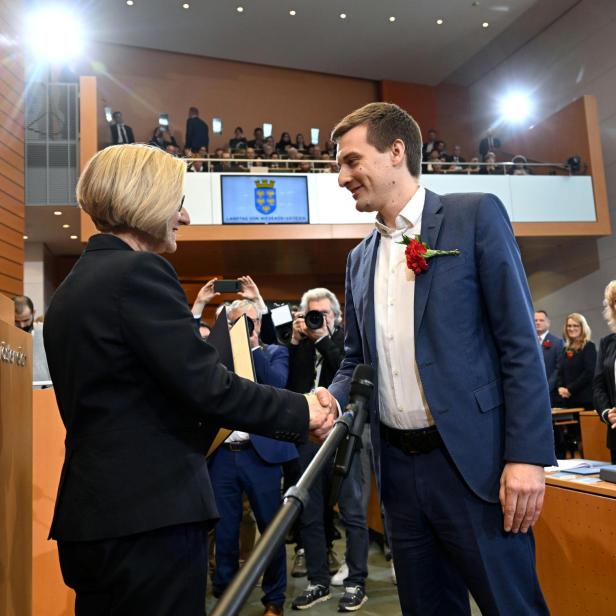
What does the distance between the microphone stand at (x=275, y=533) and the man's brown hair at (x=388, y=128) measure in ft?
2.93

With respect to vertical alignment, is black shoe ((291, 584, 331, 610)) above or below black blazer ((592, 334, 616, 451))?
below

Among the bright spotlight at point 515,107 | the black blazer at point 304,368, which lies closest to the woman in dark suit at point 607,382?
the black blazer at point 304,368

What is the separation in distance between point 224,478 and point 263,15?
1069 cm

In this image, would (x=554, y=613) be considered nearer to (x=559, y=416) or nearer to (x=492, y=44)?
(x=559, y=416)

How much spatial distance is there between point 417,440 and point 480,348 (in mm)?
261

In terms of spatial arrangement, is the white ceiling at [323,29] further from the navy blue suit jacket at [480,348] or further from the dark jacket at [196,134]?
the navy blue suit jacket at [480,348]

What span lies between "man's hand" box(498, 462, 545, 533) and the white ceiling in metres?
11.8

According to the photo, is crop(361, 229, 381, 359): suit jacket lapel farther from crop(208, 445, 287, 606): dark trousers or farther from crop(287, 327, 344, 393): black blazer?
crop(287, 327, 344, 393): black blazer

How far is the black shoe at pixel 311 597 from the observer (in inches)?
139

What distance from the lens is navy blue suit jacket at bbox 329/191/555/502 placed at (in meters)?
1.45

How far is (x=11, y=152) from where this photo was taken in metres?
6.60

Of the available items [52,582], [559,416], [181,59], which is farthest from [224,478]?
[181,59]

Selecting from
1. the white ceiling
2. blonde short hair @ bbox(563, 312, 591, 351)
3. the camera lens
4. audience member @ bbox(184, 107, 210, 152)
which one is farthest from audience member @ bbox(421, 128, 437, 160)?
the camera lens

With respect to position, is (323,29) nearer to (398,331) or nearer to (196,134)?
(196,134)
